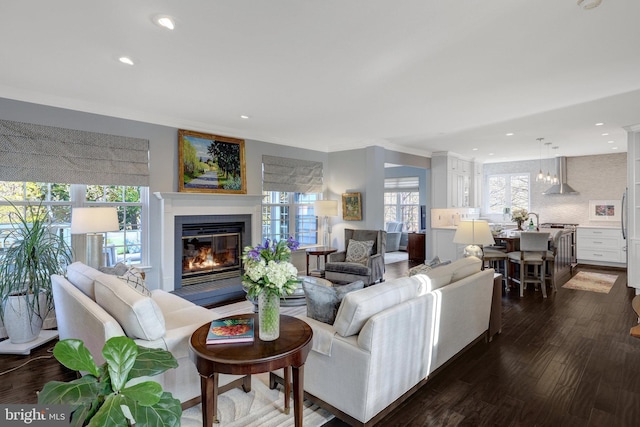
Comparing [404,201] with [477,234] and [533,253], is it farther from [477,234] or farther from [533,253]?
[477,234]

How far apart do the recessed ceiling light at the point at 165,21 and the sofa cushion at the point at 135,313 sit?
180 centimetres

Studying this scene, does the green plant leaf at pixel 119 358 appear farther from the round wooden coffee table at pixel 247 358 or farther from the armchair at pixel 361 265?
the armchair at pixel 361 265

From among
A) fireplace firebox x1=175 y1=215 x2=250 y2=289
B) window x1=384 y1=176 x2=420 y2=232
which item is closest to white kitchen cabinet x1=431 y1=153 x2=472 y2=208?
window x1=384 y1=176 x2=420 y2=232

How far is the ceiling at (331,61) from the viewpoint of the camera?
7.18ft

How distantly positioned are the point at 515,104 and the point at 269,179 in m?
3.90

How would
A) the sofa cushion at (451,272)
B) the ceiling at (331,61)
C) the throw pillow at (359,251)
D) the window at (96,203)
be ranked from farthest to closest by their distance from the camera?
the throw pillow at (359,251)
the window at (96,203)
the sofa cushion at (451,272)
the ceiling at (331,61)

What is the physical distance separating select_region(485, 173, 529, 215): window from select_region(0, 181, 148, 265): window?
8834 millimetres

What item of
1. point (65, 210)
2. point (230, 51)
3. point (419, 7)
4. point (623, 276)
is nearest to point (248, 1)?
point (230, 51)

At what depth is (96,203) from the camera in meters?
4.32

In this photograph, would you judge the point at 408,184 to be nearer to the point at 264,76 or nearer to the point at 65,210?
the point at 264,76

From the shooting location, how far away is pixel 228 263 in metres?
5.79

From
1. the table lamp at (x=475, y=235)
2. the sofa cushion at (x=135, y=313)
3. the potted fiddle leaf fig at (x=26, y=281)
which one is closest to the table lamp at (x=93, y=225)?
the potted fiddle leaf fig at (x=26, y=281)

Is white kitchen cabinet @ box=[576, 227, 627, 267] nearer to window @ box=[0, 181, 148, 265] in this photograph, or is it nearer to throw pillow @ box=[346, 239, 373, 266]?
throw pillow @ box=[346, 239, 373, 266]

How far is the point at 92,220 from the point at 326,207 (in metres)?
3.86
